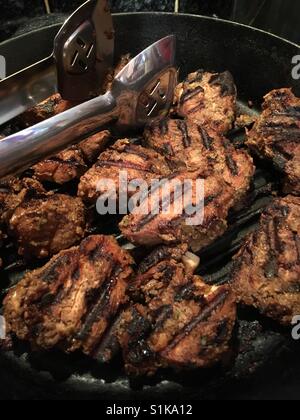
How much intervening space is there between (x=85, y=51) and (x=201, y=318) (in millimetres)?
1872

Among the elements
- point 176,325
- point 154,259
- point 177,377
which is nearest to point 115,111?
point 154,259

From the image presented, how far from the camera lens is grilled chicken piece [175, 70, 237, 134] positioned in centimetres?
271

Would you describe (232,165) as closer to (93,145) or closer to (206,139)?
(206,139)

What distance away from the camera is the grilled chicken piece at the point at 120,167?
2.28 m

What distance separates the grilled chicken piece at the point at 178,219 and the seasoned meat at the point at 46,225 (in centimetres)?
29

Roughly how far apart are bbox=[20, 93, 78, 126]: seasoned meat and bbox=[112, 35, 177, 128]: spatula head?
0.48 meters

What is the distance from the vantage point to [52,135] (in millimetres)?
2104

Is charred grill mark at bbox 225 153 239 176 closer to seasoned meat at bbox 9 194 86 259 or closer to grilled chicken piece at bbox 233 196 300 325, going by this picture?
grilled chicken piece at bbox 233 196 300 325

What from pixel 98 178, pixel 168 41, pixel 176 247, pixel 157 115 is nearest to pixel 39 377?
pixel 176 247

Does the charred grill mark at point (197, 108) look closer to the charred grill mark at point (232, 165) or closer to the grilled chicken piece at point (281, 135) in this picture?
the grilled chicken piece at point (281, 135)

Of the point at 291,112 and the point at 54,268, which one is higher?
the point at 291,112

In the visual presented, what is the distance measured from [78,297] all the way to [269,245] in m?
0.95

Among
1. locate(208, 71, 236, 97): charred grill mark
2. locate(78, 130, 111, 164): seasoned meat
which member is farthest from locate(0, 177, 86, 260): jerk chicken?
locate(208, 71, 236, 97): charred grill mark

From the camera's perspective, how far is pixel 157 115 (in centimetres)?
276
